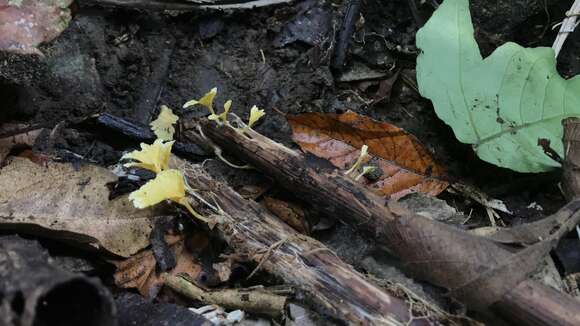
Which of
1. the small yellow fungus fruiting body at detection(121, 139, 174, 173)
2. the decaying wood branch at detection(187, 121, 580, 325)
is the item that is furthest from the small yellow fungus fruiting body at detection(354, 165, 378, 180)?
the small yellow fungus fruiting body at detection(121, 139, 174, 173)

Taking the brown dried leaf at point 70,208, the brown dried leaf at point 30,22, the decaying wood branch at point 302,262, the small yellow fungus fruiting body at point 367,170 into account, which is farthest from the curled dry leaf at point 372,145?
the brown dried leaf at point 30,22

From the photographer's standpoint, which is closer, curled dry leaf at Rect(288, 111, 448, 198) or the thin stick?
curled dry leaf at Rect(288, 111, 448, 198)

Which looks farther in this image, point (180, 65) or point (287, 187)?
point (180, 65)

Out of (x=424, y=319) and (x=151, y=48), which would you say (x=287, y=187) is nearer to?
(x=424, y=319)

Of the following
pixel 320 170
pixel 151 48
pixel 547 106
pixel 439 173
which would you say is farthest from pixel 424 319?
pixel 151 48

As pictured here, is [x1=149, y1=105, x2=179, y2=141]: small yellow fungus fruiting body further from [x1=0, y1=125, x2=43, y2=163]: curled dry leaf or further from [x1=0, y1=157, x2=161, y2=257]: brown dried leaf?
[x1=0, y1=125, x2=43, y2=163]: curled dry leaf

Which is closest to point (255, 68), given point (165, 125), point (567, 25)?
point (165, 125)

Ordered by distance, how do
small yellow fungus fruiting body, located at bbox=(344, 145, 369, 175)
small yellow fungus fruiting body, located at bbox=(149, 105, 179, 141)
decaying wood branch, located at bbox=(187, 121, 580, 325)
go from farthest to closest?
small yellow fungus fruiting body, located at bbox=(149, 105, 179, 141) < small yellow fungus fruiting body, located at bbox=(344, 145, 369, 175) < decaying wood branch, located at bbox=(187, 121, 580, 325)
